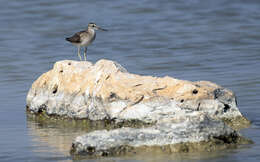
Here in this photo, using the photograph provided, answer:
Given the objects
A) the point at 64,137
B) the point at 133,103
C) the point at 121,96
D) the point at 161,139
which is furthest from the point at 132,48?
the point at 161,139

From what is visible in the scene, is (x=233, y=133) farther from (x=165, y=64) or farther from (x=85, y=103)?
(x=165, y=64)

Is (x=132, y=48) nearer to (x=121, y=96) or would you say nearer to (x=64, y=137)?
(x=121, y=96)

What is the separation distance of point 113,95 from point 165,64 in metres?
5.87

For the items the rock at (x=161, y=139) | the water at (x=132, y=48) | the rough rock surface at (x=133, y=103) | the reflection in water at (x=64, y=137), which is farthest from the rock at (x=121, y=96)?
the rock at (x=161, y=139)

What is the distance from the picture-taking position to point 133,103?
32.5 feet

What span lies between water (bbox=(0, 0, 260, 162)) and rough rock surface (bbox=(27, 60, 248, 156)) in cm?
32

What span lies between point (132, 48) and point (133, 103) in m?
8.59

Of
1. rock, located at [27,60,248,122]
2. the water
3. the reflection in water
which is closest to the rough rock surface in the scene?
rock, located at [27,60,248,122]

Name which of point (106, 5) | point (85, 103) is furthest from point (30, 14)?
point (85, 103)

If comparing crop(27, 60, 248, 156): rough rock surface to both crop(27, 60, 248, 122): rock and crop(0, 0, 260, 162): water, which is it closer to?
crop(27, 60, 248, 122): rock

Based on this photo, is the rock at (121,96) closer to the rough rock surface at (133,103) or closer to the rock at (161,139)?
the rough rock surface at (133,103)

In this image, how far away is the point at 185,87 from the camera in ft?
32.3

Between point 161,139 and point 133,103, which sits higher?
point 133,103

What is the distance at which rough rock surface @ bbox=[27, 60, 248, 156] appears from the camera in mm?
8273
